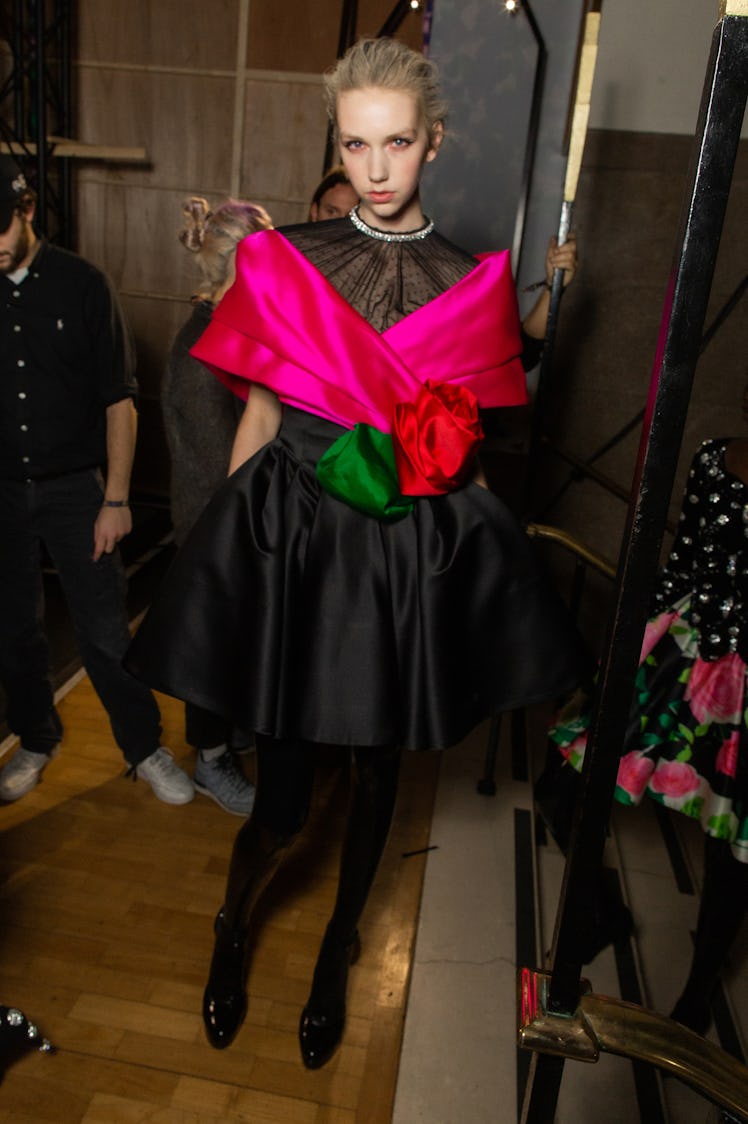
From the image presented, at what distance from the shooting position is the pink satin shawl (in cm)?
138

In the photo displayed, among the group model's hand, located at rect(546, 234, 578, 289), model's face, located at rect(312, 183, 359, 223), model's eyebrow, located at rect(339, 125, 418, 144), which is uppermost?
model's eyebrow, located at rect(339, 125, 418, 144)

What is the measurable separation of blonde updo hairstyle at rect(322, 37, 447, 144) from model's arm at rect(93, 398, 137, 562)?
3.91 feet

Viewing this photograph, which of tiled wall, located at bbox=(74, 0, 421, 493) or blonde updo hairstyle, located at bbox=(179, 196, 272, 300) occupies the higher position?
tiled wall, located at bbox=(74, 0, 421, 493)

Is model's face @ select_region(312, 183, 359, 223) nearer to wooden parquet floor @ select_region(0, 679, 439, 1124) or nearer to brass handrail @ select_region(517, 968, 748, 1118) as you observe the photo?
wooden parquet floor @ select_region(0, 679, 439, 1124)

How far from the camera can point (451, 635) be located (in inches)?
54.9

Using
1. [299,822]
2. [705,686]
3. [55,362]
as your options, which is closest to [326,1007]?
[299,822]

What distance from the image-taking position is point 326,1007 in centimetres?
171

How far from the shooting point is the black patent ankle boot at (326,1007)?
5.55 ft

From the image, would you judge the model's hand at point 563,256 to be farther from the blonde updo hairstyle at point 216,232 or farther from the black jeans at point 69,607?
the black jeans at point 69,607

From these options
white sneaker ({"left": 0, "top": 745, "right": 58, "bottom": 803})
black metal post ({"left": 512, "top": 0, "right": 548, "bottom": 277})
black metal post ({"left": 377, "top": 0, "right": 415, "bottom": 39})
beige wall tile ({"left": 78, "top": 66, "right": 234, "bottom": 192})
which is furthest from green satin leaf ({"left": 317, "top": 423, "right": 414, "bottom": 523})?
beige wall tile ({"left": 78, "top": 66, "right": 234, "bottom": 192})

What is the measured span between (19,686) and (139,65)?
15.8 feet

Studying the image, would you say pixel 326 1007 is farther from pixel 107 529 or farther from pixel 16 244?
pixel 16 244

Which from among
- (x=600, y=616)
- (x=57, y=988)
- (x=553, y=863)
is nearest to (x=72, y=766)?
(x=57, y=988)

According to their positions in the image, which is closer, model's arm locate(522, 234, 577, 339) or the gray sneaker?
model's arm locate(522, 234, 577, 339)
